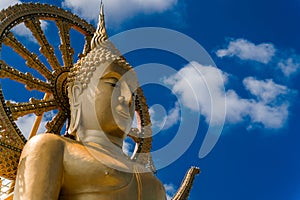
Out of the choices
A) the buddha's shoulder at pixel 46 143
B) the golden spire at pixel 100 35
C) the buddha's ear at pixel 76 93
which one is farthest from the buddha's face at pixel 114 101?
the buddha's shoulder at pixel 46 143

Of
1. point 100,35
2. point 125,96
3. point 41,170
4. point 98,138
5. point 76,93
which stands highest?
point 100,35

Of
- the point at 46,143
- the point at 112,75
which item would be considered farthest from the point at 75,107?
the point at 46,143

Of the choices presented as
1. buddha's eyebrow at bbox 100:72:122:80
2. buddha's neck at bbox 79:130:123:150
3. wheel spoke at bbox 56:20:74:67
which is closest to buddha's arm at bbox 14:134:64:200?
buddha's neck at bbox 79:130:123:150

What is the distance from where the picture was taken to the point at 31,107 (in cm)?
488

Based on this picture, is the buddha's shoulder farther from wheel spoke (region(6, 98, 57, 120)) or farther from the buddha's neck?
wheel spoke (region(6, 98, 57, 120))

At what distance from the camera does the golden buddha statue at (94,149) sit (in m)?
3.67

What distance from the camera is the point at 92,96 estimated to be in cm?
427

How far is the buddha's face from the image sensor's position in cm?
422

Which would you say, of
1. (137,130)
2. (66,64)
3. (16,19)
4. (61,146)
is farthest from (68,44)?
(61,146)

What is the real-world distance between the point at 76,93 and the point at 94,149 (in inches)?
24.9

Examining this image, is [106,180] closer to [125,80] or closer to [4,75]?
[125,80]

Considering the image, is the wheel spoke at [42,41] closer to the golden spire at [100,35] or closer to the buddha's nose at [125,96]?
the golden spire at [100,35]

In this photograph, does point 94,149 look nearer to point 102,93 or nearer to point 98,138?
point 98,138

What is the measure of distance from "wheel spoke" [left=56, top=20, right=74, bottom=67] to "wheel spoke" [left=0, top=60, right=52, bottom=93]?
51cm
